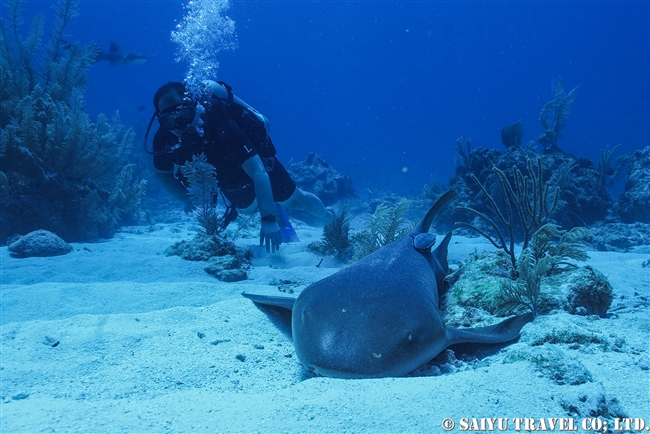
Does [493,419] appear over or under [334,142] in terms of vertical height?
under

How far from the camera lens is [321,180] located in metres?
18.0

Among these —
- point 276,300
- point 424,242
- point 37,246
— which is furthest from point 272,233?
point 37,246

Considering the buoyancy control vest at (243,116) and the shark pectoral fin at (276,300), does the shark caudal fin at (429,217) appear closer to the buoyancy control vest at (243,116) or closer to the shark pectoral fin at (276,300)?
the shark pectoral fin at (276,300)

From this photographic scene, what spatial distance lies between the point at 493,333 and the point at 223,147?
537 centimetres

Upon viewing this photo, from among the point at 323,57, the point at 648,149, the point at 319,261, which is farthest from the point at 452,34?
the point at 319,261

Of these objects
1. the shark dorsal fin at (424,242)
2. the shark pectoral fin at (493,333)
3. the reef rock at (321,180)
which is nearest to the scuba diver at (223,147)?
the shark dorsal fin at (424,242)

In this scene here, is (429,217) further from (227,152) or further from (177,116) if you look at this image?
(177,116)

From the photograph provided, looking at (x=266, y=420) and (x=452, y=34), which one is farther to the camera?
(x=452, y=34)

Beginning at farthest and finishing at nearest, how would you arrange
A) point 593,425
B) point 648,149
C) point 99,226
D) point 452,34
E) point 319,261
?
point 452,34
point 648,149
point 99,226
point 319,261
point 593,425

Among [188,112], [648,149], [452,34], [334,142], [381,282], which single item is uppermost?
[452,34]

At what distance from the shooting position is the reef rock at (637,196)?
995 cm

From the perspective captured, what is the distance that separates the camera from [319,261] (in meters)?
7.60

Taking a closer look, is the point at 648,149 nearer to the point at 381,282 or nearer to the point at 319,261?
the point at 319,261

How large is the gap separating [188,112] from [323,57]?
15609cm
